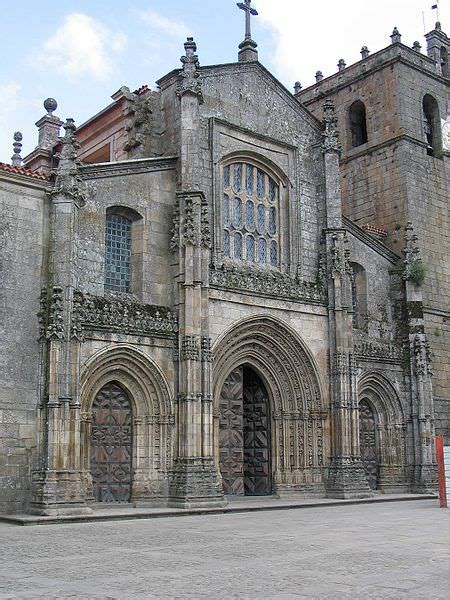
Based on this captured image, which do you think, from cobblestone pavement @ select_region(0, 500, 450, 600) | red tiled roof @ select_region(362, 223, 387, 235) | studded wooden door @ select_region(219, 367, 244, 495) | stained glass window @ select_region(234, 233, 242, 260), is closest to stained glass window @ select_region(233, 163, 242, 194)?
stained glass window @ select_region(234, 233, 242, 260)

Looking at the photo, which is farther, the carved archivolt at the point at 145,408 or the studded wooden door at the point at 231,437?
the studded wooden door at the point at 231,437

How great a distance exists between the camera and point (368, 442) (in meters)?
28.7

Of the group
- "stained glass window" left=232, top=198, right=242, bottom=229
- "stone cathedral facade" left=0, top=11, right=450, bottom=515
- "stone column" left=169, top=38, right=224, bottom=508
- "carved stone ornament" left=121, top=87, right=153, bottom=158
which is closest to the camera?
"stone cathedral facade" left=0, top=11, right=450, bottom=515

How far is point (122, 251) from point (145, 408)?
14.7 feet

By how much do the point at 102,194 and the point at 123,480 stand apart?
25.7 feet

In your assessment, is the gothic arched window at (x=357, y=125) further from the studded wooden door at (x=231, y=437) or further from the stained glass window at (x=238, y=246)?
the studded wooden door at (x=231, y=437)

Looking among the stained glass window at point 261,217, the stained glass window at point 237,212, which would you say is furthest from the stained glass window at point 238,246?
the stained glass window at point 261,217

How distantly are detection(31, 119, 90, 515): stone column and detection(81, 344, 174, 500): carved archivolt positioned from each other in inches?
64.0

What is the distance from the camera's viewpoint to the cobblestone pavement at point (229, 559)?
8.92 meters

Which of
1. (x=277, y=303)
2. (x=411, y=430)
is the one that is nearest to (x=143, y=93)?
(x=277, y=303)

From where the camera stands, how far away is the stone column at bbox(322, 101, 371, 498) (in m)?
25.7

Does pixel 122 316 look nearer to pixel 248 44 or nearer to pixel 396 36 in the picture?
pixel 248 44

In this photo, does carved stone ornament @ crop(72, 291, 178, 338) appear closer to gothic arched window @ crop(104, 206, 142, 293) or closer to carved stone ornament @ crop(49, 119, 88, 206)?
gothic arched window @ crop(104, 206, 142, 293)

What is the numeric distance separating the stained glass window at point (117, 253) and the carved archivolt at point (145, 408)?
2117 millimetres
